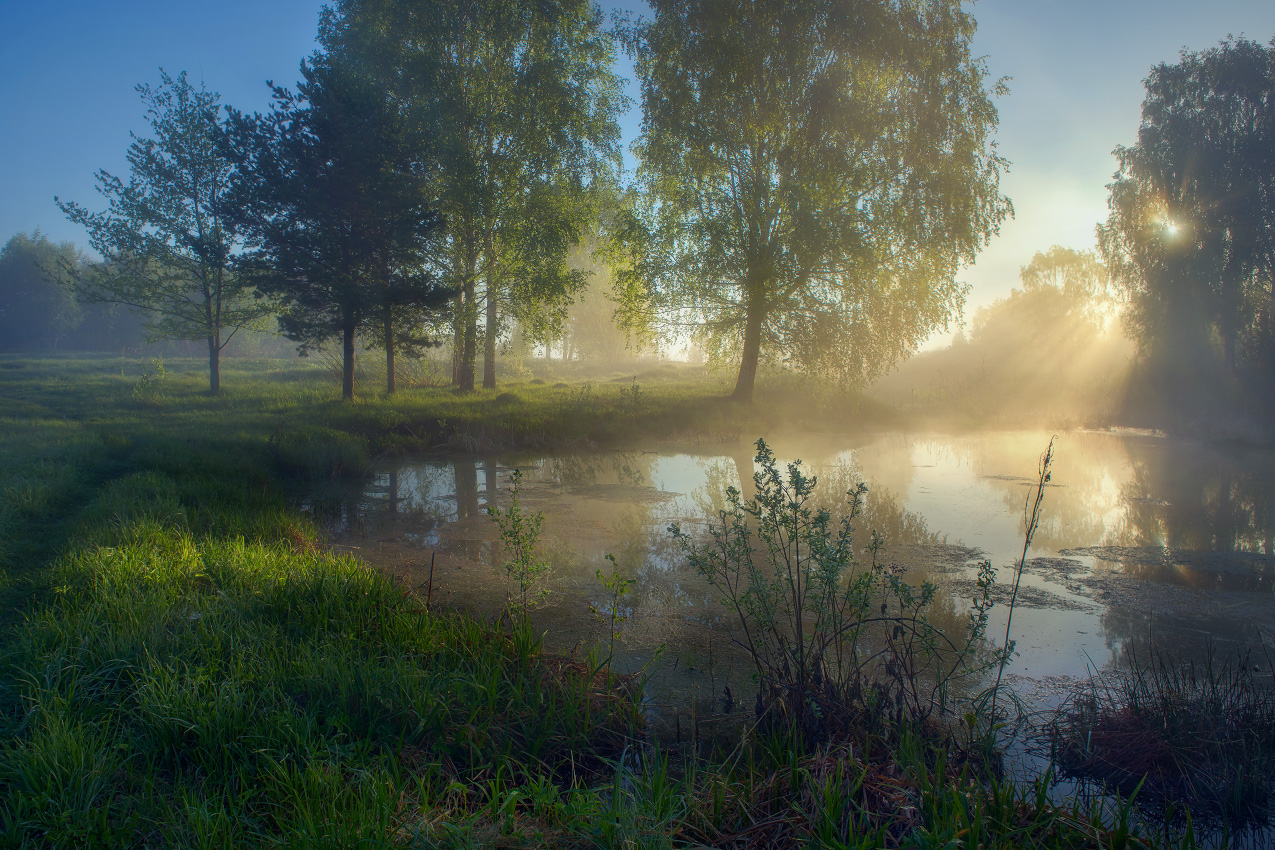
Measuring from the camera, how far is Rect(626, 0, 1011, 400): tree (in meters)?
14.5

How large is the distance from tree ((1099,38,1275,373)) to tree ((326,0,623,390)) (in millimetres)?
18312

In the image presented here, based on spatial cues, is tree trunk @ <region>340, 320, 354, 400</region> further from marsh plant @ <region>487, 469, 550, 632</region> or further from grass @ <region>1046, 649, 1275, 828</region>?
grass @ <region>1046, 649, 1275, 828</region>

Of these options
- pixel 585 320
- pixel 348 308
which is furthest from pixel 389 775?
pixel 585 320

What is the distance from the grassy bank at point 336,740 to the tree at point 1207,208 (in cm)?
2406

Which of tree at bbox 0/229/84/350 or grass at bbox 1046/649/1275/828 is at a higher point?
tree at bbox 0/229/84/350

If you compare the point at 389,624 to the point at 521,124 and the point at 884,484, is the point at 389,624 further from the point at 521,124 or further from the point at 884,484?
the point at 521,124

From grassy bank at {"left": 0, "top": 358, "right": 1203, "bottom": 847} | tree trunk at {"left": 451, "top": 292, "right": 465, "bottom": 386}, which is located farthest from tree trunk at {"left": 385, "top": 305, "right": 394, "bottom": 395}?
grassy bank at {"left": 0, "top": 358, "right": 1203, "bottom": 847}

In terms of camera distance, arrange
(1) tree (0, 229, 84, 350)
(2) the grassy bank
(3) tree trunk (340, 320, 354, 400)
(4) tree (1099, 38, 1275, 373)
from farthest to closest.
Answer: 1. (1) tree (0, 229, 84, 350)
2. (4) tree (1099, 38, 1275, 373)
3. (3) tree trunk (340, 320, 354, 400)
4. (2) the grassy bank

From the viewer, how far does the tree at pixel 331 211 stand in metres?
12.6

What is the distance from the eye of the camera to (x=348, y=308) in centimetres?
1298

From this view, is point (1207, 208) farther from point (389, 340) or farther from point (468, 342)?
point (389, 340)

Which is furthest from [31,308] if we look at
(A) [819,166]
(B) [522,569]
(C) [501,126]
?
(B) [522,569]

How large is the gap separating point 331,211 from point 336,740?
12.9 metres

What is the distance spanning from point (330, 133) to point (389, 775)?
45.9 feet
